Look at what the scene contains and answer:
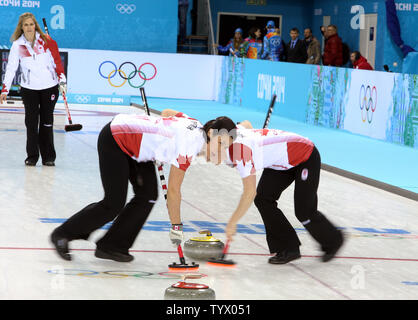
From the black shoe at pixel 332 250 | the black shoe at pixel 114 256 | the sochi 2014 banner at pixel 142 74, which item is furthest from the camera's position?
the sochi 2014 banner at pixel 142 74

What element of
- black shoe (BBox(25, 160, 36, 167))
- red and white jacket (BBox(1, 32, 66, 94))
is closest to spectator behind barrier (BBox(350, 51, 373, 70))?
red and white jacket (BBox(1, 32, 66, 94))

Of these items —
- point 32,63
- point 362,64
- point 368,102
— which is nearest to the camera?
point 32,63

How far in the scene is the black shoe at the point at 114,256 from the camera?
6.68 meters

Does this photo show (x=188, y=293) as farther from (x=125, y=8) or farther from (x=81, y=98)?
(x=125, y=8)

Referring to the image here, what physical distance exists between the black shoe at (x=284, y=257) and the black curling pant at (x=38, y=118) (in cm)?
547

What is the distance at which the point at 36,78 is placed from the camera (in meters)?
11.3

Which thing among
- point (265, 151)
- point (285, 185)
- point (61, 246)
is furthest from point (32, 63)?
point (265, 151)

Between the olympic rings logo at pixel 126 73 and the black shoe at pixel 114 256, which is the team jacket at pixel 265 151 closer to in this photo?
the black shoe at pixel 114 256

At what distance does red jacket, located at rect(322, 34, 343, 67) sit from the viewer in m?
22.6

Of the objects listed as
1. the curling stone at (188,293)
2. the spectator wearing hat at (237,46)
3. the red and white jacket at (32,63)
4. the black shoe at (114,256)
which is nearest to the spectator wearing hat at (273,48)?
the spectator wearing hat at (237,46)

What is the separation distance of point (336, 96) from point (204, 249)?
1186 cm

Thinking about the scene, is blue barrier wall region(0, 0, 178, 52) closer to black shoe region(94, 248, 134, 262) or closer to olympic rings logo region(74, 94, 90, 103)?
olympic rings logo region(74, 94, 90, 103)

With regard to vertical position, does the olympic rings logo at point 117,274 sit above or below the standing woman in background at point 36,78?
below

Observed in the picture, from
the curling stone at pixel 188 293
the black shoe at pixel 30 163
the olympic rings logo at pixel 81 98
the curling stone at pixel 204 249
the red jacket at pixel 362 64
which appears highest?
the red jacket at pixel 362 64
